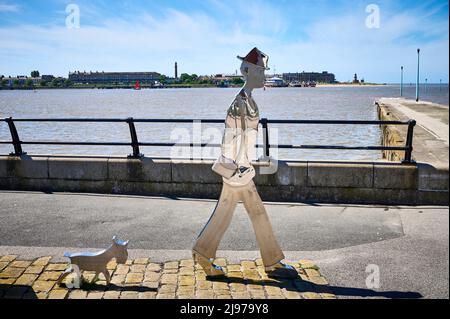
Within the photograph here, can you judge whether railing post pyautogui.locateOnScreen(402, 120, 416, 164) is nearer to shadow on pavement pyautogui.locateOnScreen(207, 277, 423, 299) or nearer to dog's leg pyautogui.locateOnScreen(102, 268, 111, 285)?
shadow on pavement pyautogui.locateOnScreen(207, 277, 423, 299)

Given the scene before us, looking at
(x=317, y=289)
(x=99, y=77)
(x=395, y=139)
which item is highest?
(x=99, y=77)

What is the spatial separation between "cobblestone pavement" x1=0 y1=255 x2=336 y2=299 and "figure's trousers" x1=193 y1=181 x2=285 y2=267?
295mm

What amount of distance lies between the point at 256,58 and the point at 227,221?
182 centimetres

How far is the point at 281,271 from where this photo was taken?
5219 mm

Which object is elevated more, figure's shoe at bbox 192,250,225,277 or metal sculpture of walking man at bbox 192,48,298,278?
metal sculpture of walking man at bbox 192,48,298,278

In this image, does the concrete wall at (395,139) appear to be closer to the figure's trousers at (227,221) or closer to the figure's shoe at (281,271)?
the figure's shoe at (281,271)

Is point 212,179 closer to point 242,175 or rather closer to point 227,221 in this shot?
point 227,221

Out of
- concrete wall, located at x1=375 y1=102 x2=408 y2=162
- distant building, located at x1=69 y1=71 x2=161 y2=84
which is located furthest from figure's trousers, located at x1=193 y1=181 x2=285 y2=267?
distant building, located at x1=69 y1=71 x2=161 y2=84

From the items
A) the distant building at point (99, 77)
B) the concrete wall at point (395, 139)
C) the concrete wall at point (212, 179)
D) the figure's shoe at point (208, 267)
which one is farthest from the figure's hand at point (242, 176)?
the distant building at point (99, 77)

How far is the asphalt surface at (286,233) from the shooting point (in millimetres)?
5176

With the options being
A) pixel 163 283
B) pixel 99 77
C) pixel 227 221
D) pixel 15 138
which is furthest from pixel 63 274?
→ pixel 99 77

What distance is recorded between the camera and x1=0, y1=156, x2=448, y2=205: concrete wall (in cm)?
809

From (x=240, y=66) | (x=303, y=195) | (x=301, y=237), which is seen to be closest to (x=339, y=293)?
(x=301, y=237)
